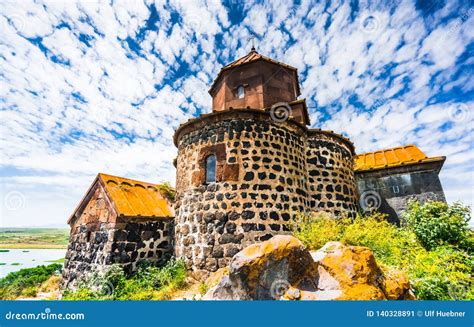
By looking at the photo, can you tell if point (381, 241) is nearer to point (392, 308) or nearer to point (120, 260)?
point (392, 308)

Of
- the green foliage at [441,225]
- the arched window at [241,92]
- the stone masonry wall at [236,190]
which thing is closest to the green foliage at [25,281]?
the stone masonry wall at [236,190]

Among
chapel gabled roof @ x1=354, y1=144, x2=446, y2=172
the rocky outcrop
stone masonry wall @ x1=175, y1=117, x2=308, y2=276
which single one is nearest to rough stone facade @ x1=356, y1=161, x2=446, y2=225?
chapel gabled roof @ x1=354, y1=144, x2=446, y2=172

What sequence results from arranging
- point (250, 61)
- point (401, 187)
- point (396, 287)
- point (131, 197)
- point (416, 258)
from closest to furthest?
point (396, 287) < point (416, 258) < point (131, 197) < point (401, 187) < point (250, 61)

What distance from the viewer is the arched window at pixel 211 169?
8422 millimetres

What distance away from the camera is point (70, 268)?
8875mm

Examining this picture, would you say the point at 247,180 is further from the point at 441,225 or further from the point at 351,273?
the point at 441,225

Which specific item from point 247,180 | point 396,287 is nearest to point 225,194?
point 247,180

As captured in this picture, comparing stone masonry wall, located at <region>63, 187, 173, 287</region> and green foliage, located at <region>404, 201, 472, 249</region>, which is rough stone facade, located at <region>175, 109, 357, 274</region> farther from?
green foliage, located at <region>404, 201, 472, 249</region>

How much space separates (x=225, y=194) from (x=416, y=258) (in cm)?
564

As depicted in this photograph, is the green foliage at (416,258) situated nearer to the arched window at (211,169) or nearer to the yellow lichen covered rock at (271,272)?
the yellow lichen covered rock at (271,272)

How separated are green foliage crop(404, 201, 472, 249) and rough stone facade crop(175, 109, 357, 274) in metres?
2.42

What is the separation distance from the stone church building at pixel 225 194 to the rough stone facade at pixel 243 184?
0.11 feet

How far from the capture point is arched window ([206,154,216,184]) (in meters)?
8.42

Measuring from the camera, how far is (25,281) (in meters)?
10.3
